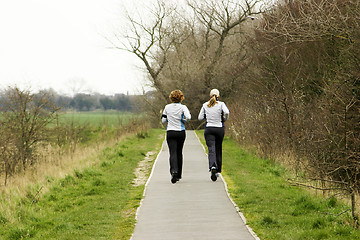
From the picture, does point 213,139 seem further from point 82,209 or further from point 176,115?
point 82,209

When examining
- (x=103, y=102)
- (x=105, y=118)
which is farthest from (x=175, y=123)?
(x=103, y=102)

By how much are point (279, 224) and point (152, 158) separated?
1149cm

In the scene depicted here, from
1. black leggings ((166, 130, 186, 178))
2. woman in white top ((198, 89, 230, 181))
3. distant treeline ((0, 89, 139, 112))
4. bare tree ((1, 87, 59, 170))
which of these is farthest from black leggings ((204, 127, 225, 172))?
distant treeline ((0, 89, 139, 112))

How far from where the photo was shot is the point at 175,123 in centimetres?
1175

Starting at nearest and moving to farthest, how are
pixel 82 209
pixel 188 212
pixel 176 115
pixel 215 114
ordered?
pixel 188 212 → pixel 82 209 → pixel 176 115 → pixel 215 114

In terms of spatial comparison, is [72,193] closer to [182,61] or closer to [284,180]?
[284,180]

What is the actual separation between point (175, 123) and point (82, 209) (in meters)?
2.91

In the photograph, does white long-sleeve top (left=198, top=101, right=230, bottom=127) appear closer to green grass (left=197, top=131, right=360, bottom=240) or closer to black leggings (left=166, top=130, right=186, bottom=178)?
black leggings (left=166, top=130, right=186, bottom=178)

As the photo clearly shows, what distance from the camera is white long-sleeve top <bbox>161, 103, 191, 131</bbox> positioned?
11641 mm

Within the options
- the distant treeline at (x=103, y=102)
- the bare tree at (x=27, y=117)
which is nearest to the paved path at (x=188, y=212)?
the bare tree at (x=27, y=117)

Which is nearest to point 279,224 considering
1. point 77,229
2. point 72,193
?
point 77,229

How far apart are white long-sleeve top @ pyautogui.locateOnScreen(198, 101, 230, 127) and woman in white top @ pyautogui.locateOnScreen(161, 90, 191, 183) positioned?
53cm

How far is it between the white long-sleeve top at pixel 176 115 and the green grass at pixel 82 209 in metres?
1.73

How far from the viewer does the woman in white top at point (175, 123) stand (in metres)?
11.7
